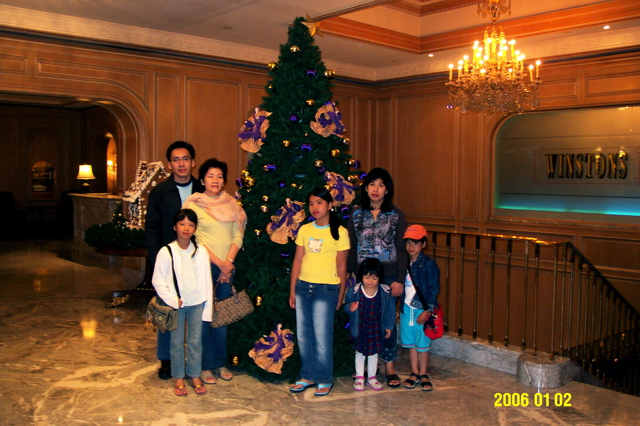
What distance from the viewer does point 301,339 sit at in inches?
146

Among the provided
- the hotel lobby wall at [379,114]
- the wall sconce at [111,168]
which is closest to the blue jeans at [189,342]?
the hotel lobby wall at [379,114]

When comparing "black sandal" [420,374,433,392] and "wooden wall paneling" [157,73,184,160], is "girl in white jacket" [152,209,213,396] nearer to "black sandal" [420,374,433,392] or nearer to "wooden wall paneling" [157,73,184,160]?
"black sandal" [420,374,433,392]

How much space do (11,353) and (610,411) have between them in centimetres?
417

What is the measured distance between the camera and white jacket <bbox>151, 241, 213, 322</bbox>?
3.48 m

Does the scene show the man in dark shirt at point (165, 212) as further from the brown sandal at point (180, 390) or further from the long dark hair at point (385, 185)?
the long dark hair at point (385, 185)

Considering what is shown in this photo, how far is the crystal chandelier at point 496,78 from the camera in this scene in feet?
18.6

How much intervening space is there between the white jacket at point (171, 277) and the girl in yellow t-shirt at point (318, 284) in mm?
517

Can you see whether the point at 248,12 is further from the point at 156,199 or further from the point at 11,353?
the point at 11,353

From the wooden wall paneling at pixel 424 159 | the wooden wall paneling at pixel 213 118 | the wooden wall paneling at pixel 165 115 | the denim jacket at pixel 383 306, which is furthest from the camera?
the wooden wall paneling at pixel 424 159

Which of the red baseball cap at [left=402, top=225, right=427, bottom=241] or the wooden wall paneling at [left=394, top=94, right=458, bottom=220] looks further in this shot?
the wooden wall paneling at [left=394, top=94, right=458, bottom=220]

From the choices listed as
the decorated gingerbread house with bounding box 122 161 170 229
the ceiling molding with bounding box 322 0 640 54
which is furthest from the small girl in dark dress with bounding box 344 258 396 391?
the ceiling molding with bounding box 322 0 640 54

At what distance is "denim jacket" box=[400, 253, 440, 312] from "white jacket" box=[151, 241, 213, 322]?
128 centimetres

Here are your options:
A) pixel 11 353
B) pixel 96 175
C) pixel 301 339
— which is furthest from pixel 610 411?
pixel 96 175
